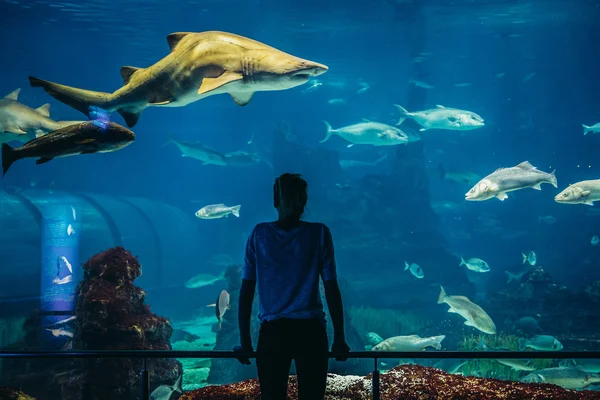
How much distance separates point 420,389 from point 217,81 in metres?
3.26

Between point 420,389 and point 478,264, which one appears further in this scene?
point 478,264

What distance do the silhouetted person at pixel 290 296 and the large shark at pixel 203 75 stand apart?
1.29 meters

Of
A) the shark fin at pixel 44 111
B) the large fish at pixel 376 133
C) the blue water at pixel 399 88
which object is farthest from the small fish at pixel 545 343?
the shark fin at pixel 44 111

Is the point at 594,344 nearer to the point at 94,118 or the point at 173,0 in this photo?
the point at 94,118

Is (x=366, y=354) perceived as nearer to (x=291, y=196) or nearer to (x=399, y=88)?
(x=291, y=196)

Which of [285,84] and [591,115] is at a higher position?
[285,84]

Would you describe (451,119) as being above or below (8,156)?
below

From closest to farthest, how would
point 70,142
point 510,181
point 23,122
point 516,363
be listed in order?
point 70,142, point 23,122, point 510,181, point 516,363

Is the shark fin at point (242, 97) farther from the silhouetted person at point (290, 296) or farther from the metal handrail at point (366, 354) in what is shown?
the metal handrail at point (366, 354)

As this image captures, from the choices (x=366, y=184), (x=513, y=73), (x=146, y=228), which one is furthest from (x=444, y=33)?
(x=146, y=228)

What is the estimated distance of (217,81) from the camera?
11.9ft

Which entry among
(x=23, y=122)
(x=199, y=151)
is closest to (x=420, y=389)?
(x=23, y=122)

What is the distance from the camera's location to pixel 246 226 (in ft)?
96.2

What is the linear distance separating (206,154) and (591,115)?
26.5m
